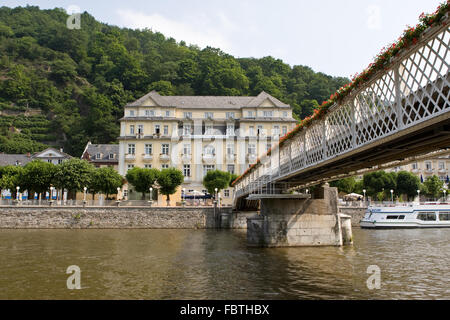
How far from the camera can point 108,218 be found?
42.8m

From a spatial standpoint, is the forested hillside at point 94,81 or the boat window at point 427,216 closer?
the boat window at point 427,216

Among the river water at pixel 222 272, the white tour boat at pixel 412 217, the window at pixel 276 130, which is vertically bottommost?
the river water at pixel 222 272

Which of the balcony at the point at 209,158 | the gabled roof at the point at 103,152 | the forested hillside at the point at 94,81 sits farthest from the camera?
the forested hillside at the point at 94,81

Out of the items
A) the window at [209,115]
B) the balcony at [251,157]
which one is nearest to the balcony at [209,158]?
the balcony at [251,157]

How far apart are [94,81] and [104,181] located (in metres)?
77.9

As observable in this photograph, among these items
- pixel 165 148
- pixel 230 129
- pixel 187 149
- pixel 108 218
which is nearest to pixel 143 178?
pixel 108 218

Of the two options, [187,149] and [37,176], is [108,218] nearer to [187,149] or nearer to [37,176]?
[37,176]

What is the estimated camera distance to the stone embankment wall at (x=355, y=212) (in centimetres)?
4922

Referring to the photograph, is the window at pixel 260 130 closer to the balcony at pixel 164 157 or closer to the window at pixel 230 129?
the window at pixel 230 129

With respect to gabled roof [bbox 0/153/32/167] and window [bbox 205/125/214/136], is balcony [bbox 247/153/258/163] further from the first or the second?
gabled roof [bbox 0/153/32/167]

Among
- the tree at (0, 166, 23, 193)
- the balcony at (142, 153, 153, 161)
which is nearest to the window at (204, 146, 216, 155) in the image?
the balcony at (142, 153, 153, 161)

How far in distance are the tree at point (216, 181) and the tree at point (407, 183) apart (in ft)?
98.5

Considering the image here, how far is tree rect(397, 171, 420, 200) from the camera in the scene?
201 ft

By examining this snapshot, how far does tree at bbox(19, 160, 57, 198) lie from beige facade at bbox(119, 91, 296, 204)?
11.5 meters
